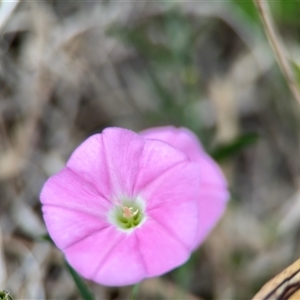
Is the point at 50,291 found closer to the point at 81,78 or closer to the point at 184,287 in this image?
the point at 184,287

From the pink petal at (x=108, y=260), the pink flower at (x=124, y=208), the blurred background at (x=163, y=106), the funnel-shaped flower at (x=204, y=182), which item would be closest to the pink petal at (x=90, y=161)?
the pink flower at (x=124, y=208)

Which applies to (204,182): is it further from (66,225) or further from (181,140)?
(66,225)

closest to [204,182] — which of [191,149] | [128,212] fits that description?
[191,149]

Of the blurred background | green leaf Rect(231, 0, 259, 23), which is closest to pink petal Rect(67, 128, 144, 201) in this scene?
the blurred background

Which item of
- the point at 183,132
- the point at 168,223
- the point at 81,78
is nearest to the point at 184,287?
the point at 183,132

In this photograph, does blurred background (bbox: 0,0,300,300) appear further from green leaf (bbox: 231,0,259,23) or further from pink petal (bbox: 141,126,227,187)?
pink petal (bbox: 141,126,227,187)

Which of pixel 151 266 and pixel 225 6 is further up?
pixel 225 6

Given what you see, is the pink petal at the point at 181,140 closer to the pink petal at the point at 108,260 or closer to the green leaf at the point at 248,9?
the pink petal at the point at 108,260
